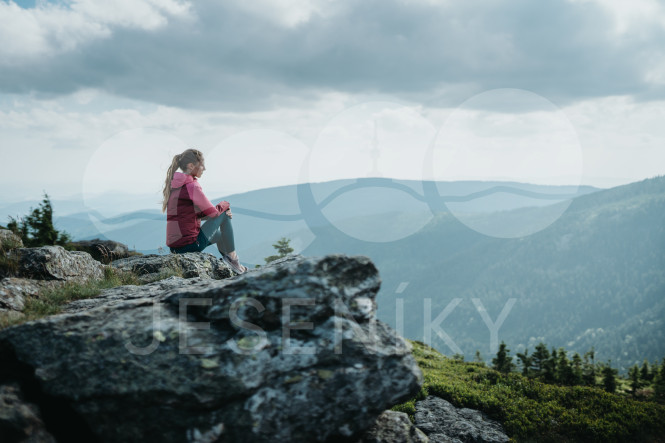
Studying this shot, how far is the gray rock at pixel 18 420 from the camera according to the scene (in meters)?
5.61

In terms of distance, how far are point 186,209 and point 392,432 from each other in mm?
8718

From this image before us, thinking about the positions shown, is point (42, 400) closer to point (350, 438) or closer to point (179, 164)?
point (350, 438)

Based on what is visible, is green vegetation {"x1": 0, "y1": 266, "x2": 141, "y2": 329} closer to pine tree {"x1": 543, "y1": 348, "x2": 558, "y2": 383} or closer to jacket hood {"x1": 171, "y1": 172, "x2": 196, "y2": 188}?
jacket hood {"x1": 171, "y1": 172, "x2": 196, "y2": 188}

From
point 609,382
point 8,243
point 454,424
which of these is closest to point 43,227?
point 8,243

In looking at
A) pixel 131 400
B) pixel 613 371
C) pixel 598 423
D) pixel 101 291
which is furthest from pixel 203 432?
pixel 613 371

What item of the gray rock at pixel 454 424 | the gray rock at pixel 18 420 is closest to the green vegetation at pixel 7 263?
the gray rock at pixel 18 420

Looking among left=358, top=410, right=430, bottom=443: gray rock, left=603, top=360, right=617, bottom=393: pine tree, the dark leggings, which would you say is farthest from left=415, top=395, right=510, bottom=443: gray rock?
left=603, top=360, right=617, bottom=393: pine tree

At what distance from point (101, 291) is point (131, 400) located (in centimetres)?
469

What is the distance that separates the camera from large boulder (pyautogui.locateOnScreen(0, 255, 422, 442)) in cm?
635

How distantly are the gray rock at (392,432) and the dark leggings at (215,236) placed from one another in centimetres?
757

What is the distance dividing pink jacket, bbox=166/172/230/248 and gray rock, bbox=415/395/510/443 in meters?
8.50

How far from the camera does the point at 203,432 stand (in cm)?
630

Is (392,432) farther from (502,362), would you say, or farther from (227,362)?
(502,362)

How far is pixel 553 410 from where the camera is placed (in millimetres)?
12227
